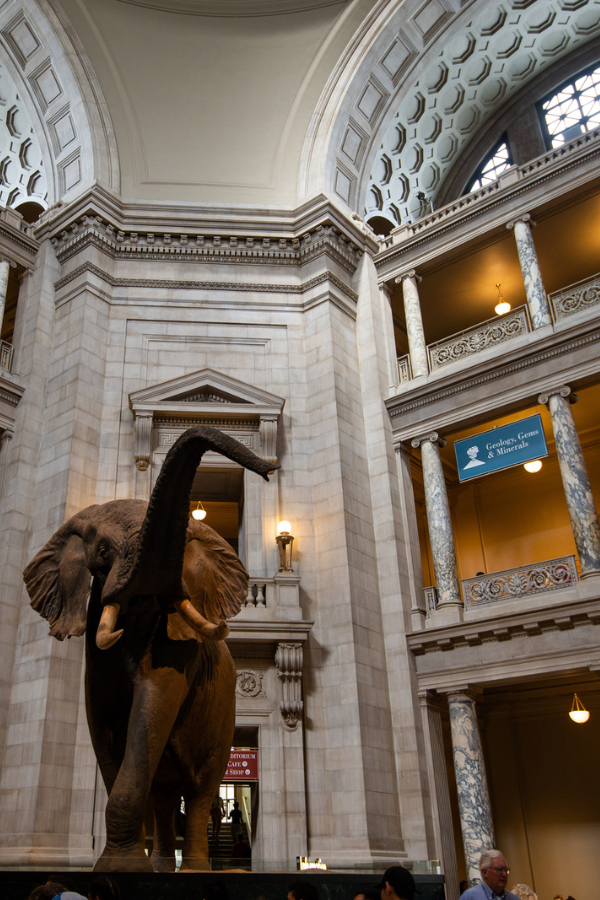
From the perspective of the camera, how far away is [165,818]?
4.98 metres

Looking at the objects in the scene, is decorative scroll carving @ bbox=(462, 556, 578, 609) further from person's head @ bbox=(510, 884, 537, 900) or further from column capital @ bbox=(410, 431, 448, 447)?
person's head @ bbox=(510, 884, 537, 900)

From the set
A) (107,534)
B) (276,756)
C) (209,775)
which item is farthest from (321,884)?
(276,756)

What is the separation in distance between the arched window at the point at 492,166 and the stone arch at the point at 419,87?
0.78 metres

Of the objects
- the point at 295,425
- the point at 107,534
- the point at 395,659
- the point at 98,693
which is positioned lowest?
the point at 98,693

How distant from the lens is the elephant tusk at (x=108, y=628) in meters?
4.16

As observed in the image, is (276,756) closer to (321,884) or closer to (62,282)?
(321,884)

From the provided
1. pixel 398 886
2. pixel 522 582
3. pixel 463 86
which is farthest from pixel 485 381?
pixel 398 886

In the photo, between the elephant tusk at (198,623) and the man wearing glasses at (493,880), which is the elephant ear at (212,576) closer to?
the elephant tusk at (198,623)

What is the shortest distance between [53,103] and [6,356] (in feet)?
20.4

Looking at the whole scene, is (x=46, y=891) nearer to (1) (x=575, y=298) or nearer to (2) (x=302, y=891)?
(2) (x=302, y=891)

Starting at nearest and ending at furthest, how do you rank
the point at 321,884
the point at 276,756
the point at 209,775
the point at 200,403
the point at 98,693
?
the point at 321,884 → the point at 98,693 → the point at 209,775 → the point at 276,756 → the point at 200,403

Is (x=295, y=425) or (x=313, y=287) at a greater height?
→ (x=313, y=287)

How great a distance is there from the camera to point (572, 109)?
1962cm

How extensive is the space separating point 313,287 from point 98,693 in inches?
506
